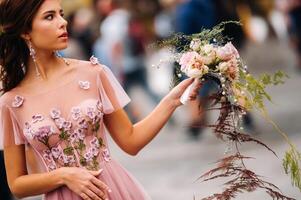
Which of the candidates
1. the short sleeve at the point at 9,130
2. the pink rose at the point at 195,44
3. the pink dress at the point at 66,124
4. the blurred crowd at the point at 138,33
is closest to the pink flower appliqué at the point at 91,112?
the pink dress at the point at 66,124

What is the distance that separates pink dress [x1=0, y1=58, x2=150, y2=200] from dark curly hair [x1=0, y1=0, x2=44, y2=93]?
79 millimetres

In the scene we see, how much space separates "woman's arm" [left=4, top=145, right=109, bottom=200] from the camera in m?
4.80

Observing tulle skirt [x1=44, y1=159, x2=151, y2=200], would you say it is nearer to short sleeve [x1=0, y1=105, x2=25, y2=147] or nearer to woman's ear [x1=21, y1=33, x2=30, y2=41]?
short sleeve [x1=0, y1=105, x2=25, y2=147]

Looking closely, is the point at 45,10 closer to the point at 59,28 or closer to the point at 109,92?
the point at 59,28

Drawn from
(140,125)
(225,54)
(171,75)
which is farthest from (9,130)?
(171,75)

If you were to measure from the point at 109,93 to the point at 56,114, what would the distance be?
0.31 m

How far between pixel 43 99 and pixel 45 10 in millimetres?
395

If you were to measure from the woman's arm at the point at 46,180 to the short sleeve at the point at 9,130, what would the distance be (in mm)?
31

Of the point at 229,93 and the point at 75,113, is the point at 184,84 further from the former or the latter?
the point at 75,113

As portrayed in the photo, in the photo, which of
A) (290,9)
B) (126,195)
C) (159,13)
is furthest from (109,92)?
(159,13)

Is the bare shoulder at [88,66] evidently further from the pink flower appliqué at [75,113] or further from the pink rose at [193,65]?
the pink rose at [193,65]

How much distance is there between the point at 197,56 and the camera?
16.3 feet

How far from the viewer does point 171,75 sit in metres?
10.0

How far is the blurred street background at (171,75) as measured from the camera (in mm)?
11664
